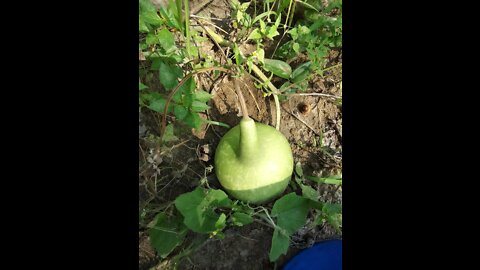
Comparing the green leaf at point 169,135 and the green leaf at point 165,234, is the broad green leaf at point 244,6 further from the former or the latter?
the green leaf at point 165,234

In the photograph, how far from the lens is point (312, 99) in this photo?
1.97 m

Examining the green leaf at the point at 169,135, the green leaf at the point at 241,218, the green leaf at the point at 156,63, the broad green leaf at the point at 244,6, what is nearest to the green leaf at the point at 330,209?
the green leaf at the point at 241,218

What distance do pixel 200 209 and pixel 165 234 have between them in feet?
0.83

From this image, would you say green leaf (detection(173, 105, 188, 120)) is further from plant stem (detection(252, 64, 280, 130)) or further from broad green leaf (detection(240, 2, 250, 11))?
broad green leaf (detection(240, 2, 250, 11))

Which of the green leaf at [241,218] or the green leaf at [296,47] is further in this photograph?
the green leaf at [296,47]

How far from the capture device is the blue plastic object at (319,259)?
1.64 metres

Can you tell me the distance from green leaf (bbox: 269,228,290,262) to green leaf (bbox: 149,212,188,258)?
38 cm

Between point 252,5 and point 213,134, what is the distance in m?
0.69

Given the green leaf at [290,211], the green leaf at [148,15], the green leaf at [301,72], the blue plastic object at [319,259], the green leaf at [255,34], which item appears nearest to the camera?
the green leaf at [148,15]

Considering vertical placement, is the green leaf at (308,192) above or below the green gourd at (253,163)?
below

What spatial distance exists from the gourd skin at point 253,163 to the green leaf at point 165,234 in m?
0.26
